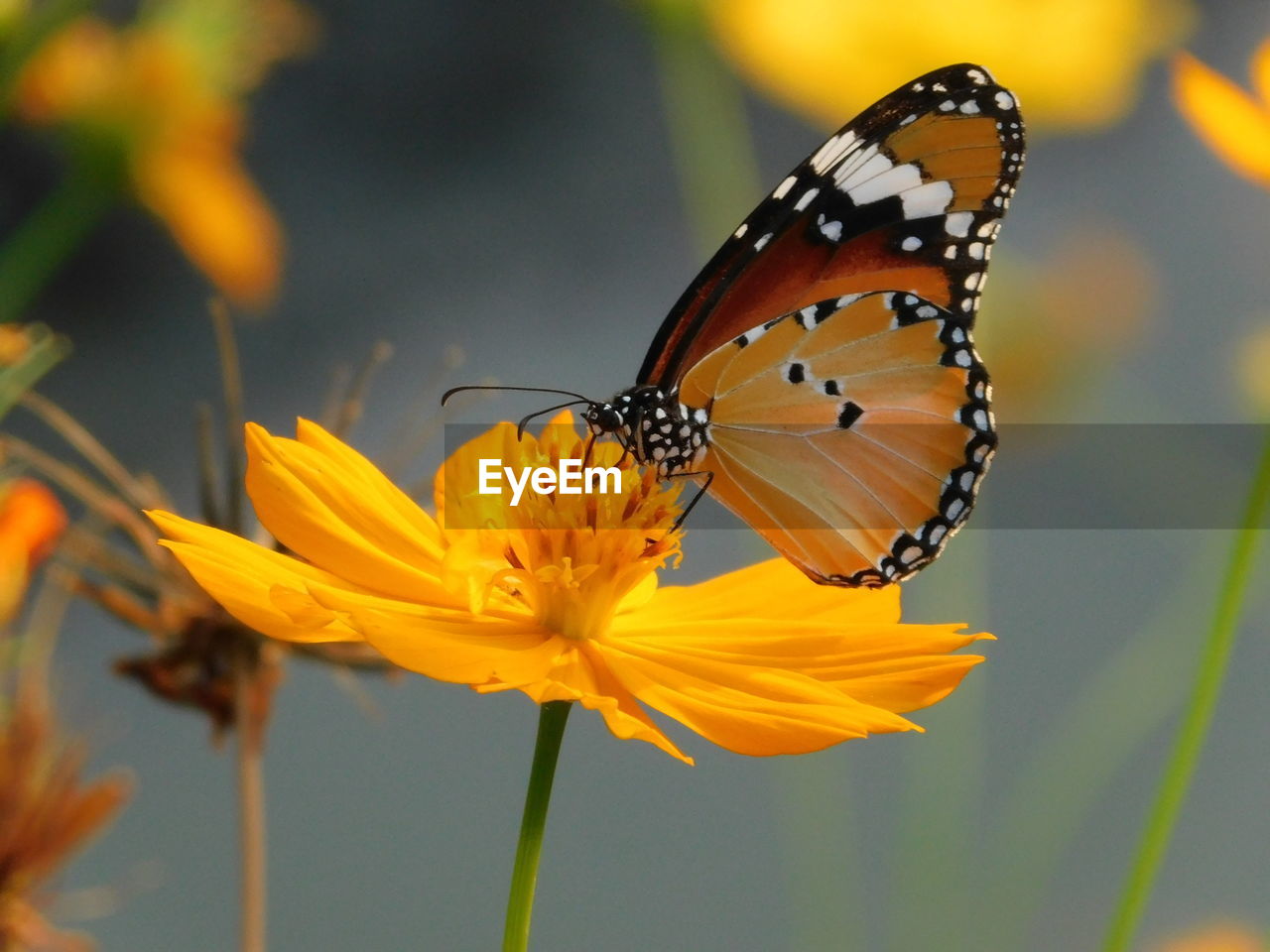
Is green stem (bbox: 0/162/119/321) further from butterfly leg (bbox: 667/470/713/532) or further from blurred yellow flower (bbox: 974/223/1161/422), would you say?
blurred yellow flower (bbox: 974/223/1161/422)

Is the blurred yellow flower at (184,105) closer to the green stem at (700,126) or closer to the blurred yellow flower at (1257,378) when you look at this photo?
the green stem at (700,126)

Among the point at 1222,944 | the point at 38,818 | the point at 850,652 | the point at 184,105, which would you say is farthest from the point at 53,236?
the point at 1222,944

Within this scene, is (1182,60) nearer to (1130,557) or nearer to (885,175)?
(885,175)

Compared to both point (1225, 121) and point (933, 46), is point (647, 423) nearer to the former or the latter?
point (1225, 121)

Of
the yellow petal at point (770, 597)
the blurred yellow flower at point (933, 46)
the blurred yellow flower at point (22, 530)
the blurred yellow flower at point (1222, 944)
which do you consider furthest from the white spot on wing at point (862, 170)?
the blurred yellow flower at point (1222, 944)

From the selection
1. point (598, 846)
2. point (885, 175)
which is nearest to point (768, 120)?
point (598, 846)

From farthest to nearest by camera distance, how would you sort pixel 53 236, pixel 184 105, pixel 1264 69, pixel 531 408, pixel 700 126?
pixel 531 408 < pixel 700 126 < pixel 184 105 < pixel 53 236 < pixel 1264 69
